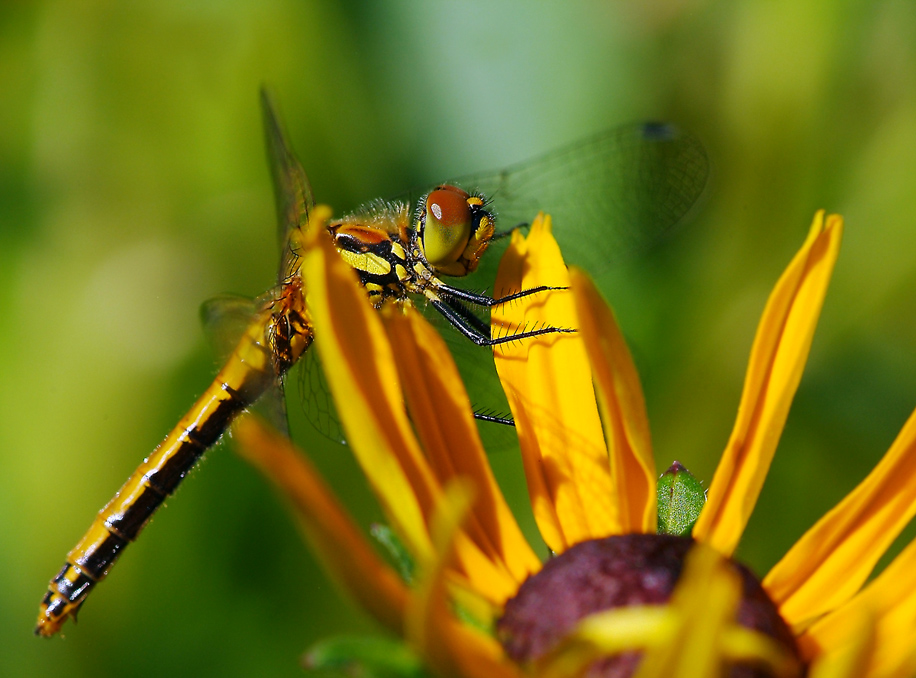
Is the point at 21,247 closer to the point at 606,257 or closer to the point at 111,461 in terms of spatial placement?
the point at 111,461

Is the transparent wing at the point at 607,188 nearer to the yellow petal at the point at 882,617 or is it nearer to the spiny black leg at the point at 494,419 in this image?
the spiny black leg at the point at 494,419

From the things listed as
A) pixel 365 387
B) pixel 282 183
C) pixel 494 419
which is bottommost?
pixel 494 419

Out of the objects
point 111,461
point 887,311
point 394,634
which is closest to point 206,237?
point 111,461

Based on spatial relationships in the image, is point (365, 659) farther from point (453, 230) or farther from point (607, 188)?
point (607, 188)

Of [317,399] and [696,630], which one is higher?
[696,630]

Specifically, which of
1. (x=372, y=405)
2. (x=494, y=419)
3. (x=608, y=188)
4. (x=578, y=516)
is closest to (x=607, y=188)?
(x=608, y=188)

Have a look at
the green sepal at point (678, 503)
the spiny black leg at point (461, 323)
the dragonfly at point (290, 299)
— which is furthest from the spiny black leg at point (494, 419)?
the green sepal at point (678, 503)
